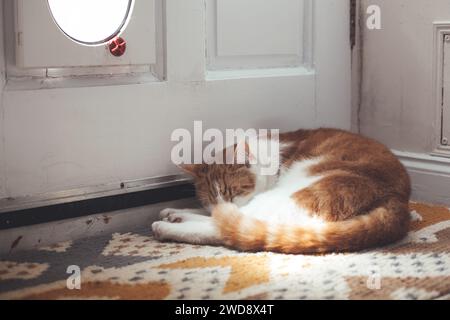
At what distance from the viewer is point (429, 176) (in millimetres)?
2119

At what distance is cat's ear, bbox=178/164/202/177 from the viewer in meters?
1.82

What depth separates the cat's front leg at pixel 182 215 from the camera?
1743mm

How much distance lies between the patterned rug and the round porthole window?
51 cm

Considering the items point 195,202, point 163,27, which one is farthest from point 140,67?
point 195,202

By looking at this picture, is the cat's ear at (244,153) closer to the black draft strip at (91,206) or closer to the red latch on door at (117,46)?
the black draft strip at (91,206)

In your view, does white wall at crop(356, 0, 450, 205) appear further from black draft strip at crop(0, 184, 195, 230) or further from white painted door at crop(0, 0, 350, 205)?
black draft strip at crop(0, 184, 195, 230)

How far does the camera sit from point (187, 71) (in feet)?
6.17

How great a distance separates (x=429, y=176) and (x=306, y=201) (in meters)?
0.70

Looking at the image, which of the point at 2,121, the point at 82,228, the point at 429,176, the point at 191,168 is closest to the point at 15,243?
the point at 82,228

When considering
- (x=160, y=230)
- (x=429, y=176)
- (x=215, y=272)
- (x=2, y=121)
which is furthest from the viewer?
(x=429, y=176)

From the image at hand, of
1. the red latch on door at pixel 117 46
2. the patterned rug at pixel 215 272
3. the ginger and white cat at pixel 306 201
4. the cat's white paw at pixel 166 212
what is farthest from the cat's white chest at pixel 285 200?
the red latch on door at pixel 117 46

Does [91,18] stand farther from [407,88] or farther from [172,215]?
[407,88]

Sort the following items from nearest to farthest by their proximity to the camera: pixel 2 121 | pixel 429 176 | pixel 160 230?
1. pixel 2 121
2. pixel 160 230
3. pixel 429 176

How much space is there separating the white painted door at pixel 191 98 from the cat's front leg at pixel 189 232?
0.20 meters
